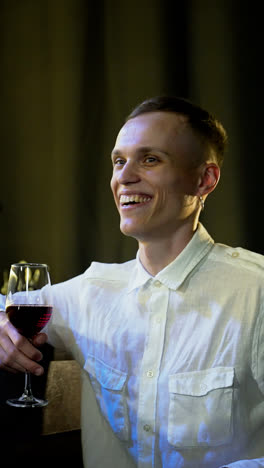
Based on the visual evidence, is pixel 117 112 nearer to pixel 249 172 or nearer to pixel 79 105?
pixel 79 105

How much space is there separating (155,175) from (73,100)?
1.80 meters

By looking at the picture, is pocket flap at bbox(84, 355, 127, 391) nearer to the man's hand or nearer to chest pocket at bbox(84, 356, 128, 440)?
chest pocket at bbox(84, 356, 128, 440)

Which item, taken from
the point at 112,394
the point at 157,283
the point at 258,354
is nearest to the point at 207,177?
the point at 157,283

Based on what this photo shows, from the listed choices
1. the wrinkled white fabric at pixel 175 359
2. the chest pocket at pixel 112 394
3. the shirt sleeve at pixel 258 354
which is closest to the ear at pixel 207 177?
the wrinkled white fabric at pixel 175 359

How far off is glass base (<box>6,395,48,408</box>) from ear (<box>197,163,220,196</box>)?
24.2 inches

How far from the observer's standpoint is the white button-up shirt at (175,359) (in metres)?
1.13

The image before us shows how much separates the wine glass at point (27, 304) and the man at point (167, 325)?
0.03 metres

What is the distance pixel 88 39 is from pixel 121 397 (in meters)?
2.22

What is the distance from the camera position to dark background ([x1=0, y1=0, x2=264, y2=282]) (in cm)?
289

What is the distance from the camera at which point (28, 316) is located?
3.46ft

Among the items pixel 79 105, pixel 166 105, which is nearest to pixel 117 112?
pixel 79 105

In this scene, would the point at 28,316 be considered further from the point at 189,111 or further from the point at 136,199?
the point at 189,111

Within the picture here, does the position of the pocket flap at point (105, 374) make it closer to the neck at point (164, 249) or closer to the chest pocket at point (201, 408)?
the chest pocket at point (201, 408)

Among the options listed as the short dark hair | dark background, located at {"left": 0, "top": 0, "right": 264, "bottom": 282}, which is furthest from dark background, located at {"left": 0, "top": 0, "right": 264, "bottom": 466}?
the short dark hair
